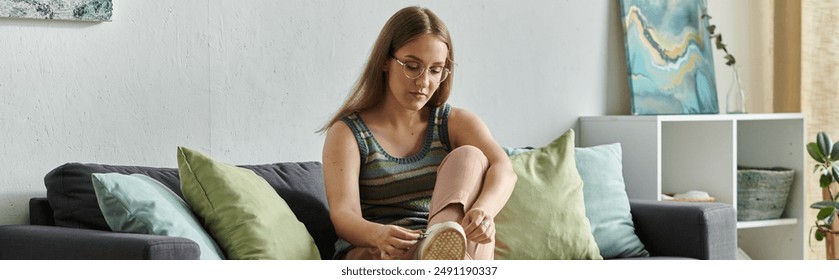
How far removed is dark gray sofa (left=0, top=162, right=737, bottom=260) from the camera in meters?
2.08

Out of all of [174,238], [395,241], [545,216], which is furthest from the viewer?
[545,216]

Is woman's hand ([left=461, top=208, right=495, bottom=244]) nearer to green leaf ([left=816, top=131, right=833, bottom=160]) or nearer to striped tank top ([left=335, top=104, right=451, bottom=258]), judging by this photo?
striped tank top ([left=335, top=104, right=451, bottom=258])

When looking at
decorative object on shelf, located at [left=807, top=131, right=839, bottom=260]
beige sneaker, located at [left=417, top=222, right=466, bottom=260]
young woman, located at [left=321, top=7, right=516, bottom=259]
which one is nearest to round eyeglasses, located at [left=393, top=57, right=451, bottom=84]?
young woman, located at [left=321, top=7, right=516, bottom=259]

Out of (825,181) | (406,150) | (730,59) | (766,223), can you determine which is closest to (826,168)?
(825,181)

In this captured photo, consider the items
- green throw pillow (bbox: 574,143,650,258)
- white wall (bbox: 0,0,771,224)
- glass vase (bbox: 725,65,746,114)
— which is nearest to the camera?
white wall (bbox: 0,0,771,224)

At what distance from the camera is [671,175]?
391 centimetres

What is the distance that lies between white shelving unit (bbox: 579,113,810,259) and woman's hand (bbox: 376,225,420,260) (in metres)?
1.48

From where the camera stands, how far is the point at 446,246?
2.15 metres

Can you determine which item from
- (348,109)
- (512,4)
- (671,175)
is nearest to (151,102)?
(348,109)

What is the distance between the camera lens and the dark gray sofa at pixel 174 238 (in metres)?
2.08

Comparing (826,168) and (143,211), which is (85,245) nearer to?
(143,211)

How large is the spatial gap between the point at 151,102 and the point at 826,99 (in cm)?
253

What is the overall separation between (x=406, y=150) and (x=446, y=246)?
548 millimetres

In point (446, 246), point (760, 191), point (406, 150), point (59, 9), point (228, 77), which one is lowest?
point (760, 191)
